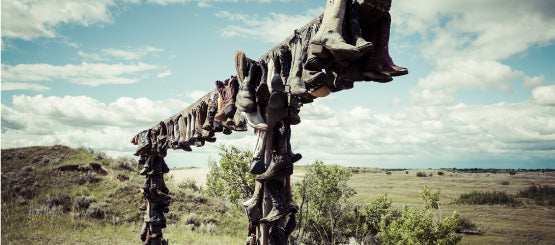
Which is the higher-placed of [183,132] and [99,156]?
[183,132]

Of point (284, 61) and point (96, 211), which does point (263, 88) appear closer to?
point (284, 61)

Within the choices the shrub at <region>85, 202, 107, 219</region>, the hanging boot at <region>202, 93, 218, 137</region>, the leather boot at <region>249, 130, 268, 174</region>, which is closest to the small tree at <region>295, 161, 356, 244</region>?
the hanging boot at <region>202, 93, 218, 137</region>

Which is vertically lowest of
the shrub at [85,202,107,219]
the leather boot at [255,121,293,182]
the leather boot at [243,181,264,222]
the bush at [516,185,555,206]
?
the shrub at [85,202,107,219]

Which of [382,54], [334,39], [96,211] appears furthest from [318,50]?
[96,211]

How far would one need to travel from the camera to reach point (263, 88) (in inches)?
117

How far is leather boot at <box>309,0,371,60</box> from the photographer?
1.96 meters

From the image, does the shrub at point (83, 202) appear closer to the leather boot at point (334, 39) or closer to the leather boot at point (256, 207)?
the leather boot at point (256, 207)

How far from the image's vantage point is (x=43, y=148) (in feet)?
84.2

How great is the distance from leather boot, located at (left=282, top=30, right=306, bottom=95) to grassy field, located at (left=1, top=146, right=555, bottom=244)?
9.08m

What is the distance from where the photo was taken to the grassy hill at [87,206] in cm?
1284

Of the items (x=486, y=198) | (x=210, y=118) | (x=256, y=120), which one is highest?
(x=210, y=118)

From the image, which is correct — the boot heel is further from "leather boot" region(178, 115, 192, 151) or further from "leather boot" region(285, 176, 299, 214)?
"leather boot" region(178, 115, 192, 151)

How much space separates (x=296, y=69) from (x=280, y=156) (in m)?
0.88

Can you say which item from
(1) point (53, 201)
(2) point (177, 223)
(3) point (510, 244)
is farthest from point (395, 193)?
(1) point (53, 201)
